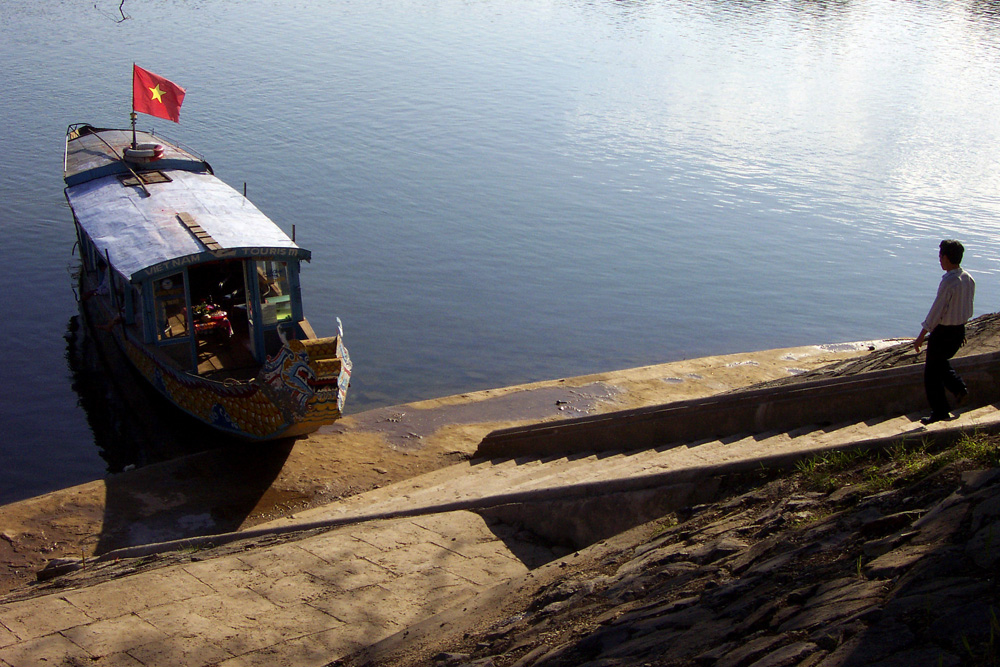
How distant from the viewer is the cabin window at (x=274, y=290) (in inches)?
552

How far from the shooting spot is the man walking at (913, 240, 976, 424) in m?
6.91

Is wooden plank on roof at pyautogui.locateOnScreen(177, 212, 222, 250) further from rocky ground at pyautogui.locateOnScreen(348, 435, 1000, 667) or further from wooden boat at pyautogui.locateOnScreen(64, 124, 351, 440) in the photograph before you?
rocky ground at pyautogui.locateOnScreen(348, 435, 1000, 667)

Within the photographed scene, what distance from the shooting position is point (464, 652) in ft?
18.5

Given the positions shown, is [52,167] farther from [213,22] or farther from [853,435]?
[853,435]

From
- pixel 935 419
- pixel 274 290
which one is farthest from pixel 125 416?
pixel 935 419

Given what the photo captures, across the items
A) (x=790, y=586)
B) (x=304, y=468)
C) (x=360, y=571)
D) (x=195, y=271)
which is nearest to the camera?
(x=790, y=586)

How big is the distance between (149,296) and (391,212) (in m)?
12.9

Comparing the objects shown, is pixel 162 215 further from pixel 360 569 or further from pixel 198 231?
pixel 360 569

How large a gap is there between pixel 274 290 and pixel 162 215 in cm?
264

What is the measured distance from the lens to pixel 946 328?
7098mm

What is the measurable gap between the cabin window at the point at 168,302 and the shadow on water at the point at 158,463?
1.79 m

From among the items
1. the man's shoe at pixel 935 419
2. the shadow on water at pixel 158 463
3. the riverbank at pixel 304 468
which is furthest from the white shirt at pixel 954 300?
the shadow on water at pixel 158 463

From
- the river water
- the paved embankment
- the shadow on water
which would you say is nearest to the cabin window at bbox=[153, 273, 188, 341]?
the shadow on water

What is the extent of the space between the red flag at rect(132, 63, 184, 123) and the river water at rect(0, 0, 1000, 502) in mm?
5324
